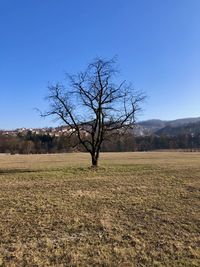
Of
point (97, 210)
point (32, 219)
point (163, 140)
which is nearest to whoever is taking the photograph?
point (32, 219)

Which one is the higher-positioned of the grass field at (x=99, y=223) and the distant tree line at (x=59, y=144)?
the distant tree line at (x=59, y=144)

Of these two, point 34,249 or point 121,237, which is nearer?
point 34,249

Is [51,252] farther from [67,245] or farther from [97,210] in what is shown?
[97,210]

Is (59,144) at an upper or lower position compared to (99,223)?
upper

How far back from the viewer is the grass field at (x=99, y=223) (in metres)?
9.41

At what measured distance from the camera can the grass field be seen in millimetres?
9406

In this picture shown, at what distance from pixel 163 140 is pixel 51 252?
146 m

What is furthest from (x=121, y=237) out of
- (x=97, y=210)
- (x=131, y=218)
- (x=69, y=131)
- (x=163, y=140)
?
(x=163, y=140)

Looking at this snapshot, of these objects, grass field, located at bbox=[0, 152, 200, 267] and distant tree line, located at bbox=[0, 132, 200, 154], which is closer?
grass field, located at bbox=[0, 152, 200, 267]

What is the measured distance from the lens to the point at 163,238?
11055 mm

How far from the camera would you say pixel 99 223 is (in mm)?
12438

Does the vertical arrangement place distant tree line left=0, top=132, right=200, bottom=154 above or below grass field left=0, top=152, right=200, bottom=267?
above

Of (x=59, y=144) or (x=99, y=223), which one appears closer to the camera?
(x=99, y=223)

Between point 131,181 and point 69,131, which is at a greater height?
point 69,131
